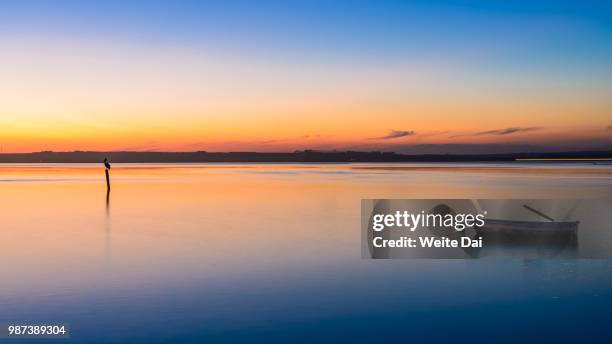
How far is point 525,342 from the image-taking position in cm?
1031

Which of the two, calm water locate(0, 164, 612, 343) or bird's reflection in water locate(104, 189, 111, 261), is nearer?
calm water locate(0, 164, 612, 343)

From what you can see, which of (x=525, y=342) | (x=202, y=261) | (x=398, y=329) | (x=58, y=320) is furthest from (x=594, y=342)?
(x=202, y=261)

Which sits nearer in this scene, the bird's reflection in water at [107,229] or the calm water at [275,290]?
the calm water at [275,290]

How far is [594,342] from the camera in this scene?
10.4 meters

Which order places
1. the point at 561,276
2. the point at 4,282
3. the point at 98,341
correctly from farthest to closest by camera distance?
the point at 561,276, the point at 4,282, the point at 98,341

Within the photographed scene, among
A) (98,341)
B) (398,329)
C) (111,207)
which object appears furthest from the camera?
(111,207)

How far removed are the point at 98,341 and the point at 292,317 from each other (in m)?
3.44

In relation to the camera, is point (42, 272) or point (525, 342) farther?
point (42, 272)

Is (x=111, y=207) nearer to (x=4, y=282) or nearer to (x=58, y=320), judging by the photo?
(x=4, y=282)

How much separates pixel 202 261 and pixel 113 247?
4315 mm

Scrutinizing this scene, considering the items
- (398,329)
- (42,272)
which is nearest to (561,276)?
(398,329)

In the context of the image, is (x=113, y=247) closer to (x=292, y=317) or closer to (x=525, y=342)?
(x=292, y=317)

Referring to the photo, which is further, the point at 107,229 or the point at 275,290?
the point at 107,229

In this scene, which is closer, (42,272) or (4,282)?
(4,282)
